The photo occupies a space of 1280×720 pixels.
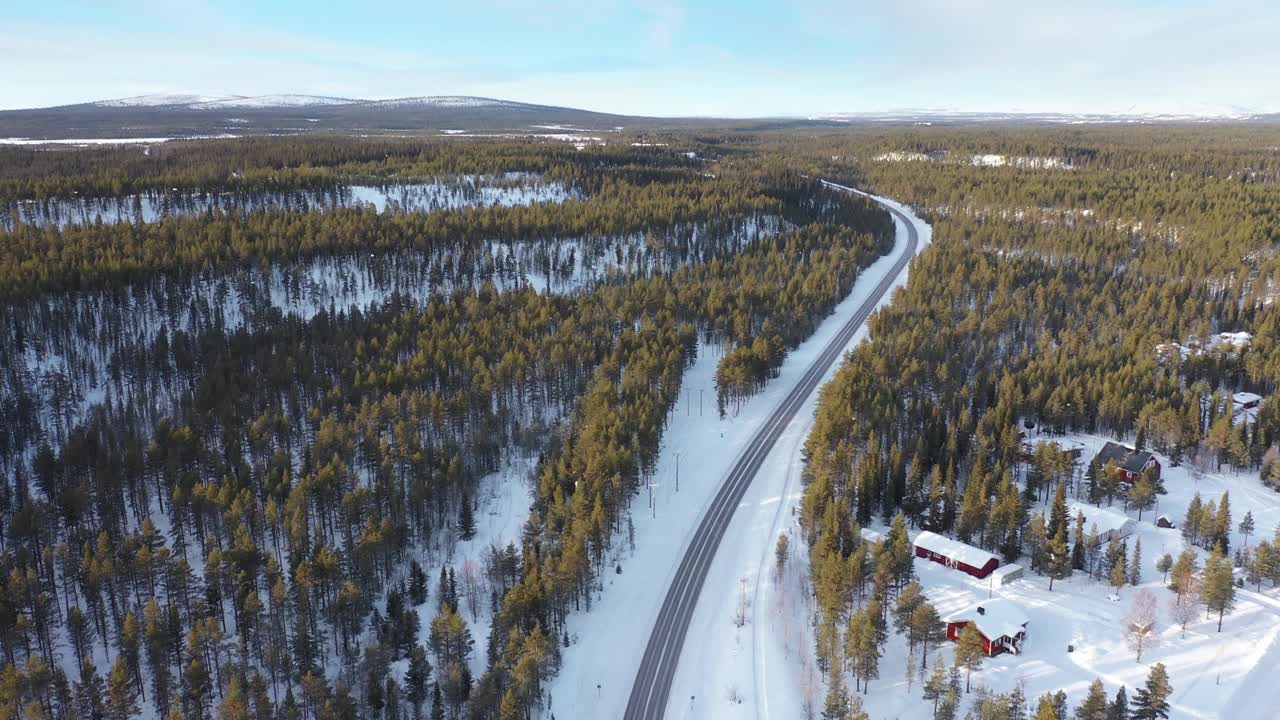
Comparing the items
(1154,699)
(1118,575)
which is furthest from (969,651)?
(1118,575)

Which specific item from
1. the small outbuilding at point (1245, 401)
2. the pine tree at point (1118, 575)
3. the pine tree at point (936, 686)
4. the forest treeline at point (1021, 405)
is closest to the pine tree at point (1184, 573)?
the forest treeline at point (1021, 405)

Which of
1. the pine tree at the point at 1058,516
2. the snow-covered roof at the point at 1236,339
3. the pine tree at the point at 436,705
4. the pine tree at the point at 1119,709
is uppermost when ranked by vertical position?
the snow-covered roof at the point at 1236,339

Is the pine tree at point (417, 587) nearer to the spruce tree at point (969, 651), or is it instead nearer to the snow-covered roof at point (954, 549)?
the spruce tree at point (969, 651)

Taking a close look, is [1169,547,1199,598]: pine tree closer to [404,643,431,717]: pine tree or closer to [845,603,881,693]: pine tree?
[845,603,881,693]: pine tree

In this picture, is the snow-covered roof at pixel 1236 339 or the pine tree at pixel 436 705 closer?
the pine tree at pixel 436 705

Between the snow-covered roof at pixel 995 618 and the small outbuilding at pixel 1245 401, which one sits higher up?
the small outbuilding at pixel 1245 401

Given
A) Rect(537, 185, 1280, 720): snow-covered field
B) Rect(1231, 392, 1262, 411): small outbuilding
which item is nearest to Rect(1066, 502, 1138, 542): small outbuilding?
Rect(537, 185, 1280, 720): snow-covered field

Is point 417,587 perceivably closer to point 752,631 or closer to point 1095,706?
point 752,631

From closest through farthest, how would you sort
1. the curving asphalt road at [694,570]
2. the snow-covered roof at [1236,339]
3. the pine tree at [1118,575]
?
the curving asphalt road at [694,570] < the pine tree at [1118,575] < the snow-covered roof at [1236,339]
